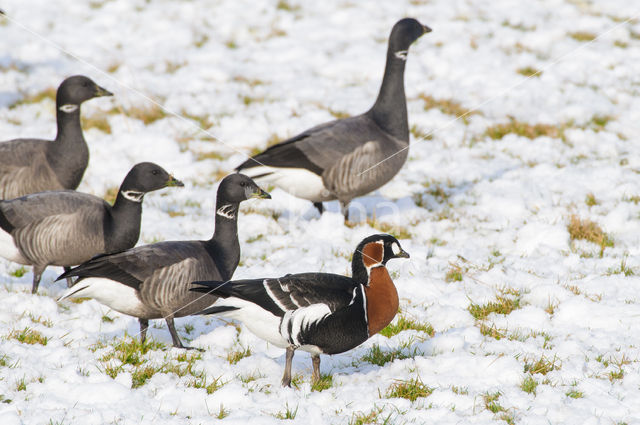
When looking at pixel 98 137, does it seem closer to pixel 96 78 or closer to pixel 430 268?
pixel 96 78

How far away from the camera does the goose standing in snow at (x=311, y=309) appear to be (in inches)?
211

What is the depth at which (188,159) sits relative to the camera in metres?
11.1

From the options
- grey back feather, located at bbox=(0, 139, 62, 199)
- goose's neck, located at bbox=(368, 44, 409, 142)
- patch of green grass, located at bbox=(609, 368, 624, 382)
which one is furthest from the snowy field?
goose's neck, located at bbox=(368, 44, 409, 142)

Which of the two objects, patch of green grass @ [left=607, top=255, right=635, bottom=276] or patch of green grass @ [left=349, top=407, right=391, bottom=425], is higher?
patch of green grass @ [left=607, top=255, right=635, bottom=276]

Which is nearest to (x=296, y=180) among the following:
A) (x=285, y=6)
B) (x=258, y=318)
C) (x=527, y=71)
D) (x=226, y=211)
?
(x=226, y=211)

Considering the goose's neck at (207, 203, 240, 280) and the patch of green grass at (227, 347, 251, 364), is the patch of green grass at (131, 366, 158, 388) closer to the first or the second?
the patch of green grass at (227, 347, 251, 364)

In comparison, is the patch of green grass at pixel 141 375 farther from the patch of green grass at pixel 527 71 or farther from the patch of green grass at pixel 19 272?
the patch of green grass at pixel 527 71

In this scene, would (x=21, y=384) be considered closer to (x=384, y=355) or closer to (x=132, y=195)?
(x=132, y=195)

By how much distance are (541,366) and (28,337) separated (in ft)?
14.0

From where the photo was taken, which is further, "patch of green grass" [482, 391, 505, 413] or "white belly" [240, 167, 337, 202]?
"white belly" [240, 167, 337, 202]

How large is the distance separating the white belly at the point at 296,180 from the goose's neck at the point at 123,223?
221 centimetres

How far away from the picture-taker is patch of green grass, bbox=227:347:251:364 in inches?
235

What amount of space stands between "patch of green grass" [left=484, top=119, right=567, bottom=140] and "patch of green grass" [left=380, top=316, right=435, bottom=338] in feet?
19.5

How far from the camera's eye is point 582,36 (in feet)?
49.7
